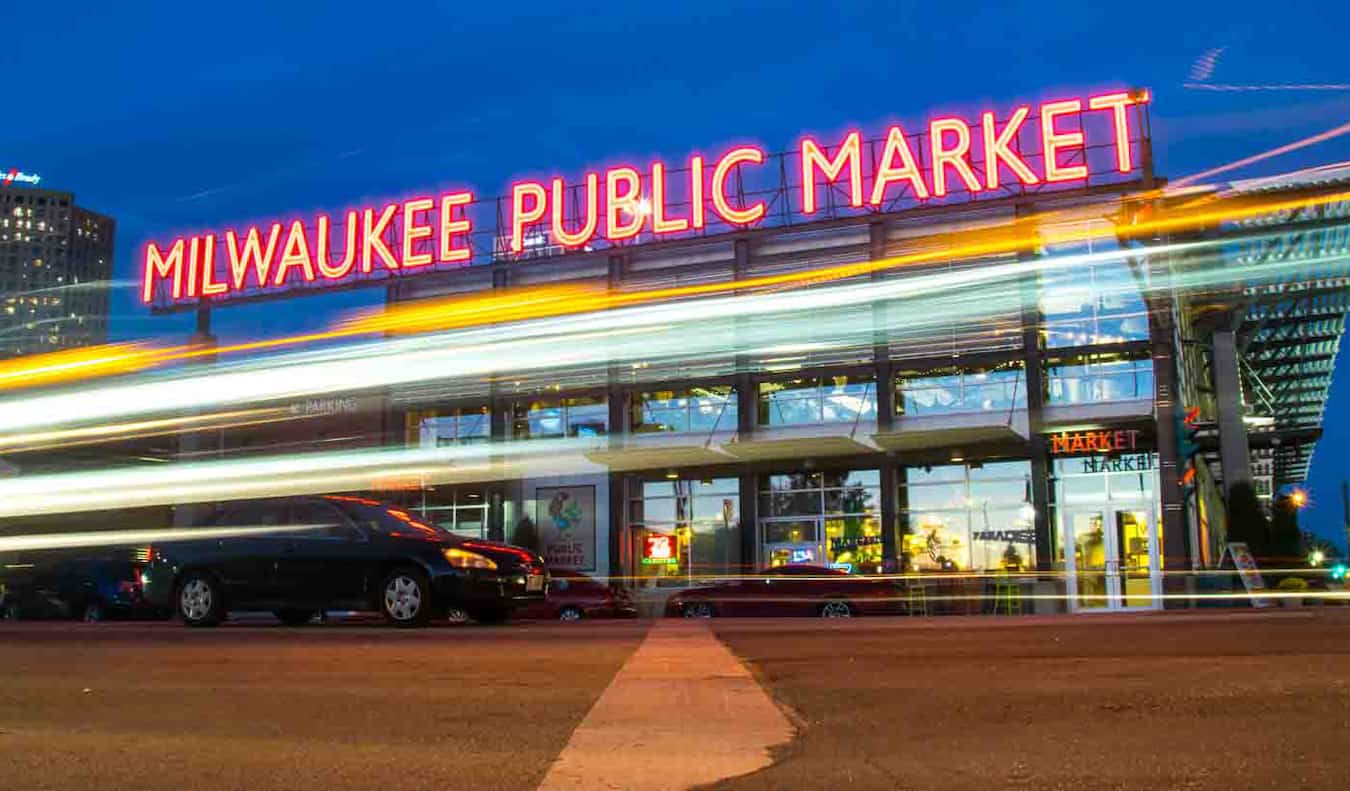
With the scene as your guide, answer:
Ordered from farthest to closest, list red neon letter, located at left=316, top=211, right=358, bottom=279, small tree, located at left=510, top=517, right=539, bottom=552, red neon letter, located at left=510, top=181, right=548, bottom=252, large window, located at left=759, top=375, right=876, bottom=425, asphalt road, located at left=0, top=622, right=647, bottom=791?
red neon letter, located at left=316, top=211, right=358, bottom=279 → red neon letter, located at left=510, top=181, right=548, bottom=252 → small tree, located at left=510, top=517, right=539, bottom=552 → large window, located at left=759, top=375, right=876, bottom=425 → asphalt road, located at left=0, top=622, right=647, bottom=791

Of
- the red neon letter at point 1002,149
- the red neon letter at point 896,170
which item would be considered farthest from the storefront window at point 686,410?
the red neon letter at point 1002,149

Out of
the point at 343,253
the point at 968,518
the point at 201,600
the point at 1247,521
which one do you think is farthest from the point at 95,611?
the point at 1247,521

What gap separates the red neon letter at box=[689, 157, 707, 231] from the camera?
34.4 metres

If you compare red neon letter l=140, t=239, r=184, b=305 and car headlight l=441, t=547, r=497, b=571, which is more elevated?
red neon letter l=140, t=239, r=184, b=305

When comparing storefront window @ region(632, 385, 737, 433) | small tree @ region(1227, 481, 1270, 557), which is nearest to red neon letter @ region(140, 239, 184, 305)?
storefront window @ region(632, 385, 737, 433)

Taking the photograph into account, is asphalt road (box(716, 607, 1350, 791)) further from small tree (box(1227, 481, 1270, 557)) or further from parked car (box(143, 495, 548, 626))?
small tree (box(1227, 481, 1270, 557))

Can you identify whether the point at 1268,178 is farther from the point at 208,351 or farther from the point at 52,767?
the point at 208,351

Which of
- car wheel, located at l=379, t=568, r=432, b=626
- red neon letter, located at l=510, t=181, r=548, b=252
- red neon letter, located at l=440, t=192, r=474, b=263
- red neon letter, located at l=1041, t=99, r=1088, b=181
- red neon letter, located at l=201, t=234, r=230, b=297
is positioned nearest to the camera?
car wheel, located at l=379, t=568, r=432, b=626

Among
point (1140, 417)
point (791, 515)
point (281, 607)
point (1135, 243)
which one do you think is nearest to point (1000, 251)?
point (1135, 243)

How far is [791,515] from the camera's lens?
3416 centimetres

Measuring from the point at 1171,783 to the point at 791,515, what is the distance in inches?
1191

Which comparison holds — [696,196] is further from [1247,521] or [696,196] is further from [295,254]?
[1247,521]

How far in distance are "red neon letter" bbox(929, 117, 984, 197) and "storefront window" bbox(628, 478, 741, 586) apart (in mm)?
10315

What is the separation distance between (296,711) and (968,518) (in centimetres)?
2774
